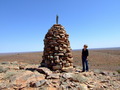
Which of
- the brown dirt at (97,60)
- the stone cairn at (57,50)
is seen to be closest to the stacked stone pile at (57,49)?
the stone cairn at (57,50)

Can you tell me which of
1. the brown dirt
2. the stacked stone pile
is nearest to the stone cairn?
the stacked stone pile

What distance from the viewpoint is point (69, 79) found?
6.12 m

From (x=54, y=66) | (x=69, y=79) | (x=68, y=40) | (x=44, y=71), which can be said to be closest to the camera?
(x=69, y=79)

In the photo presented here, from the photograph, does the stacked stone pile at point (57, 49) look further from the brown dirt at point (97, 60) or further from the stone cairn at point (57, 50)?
the brown dirt at point (97, 60)

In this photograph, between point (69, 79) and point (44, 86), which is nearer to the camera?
point (44, 86)

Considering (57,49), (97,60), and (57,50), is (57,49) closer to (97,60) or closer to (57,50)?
(57,50)

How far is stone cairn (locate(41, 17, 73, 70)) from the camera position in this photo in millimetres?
7746

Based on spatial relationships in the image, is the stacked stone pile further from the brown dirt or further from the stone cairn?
the brown dirt

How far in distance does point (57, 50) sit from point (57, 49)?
0.24 feet

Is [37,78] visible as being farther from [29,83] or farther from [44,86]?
[44,86]

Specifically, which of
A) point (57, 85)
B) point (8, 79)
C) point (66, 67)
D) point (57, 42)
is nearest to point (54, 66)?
point (66, 67)

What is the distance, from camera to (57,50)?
26.1 feet

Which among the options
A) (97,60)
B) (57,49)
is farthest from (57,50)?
(97,60)

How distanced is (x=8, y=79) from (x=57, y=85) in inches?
100
